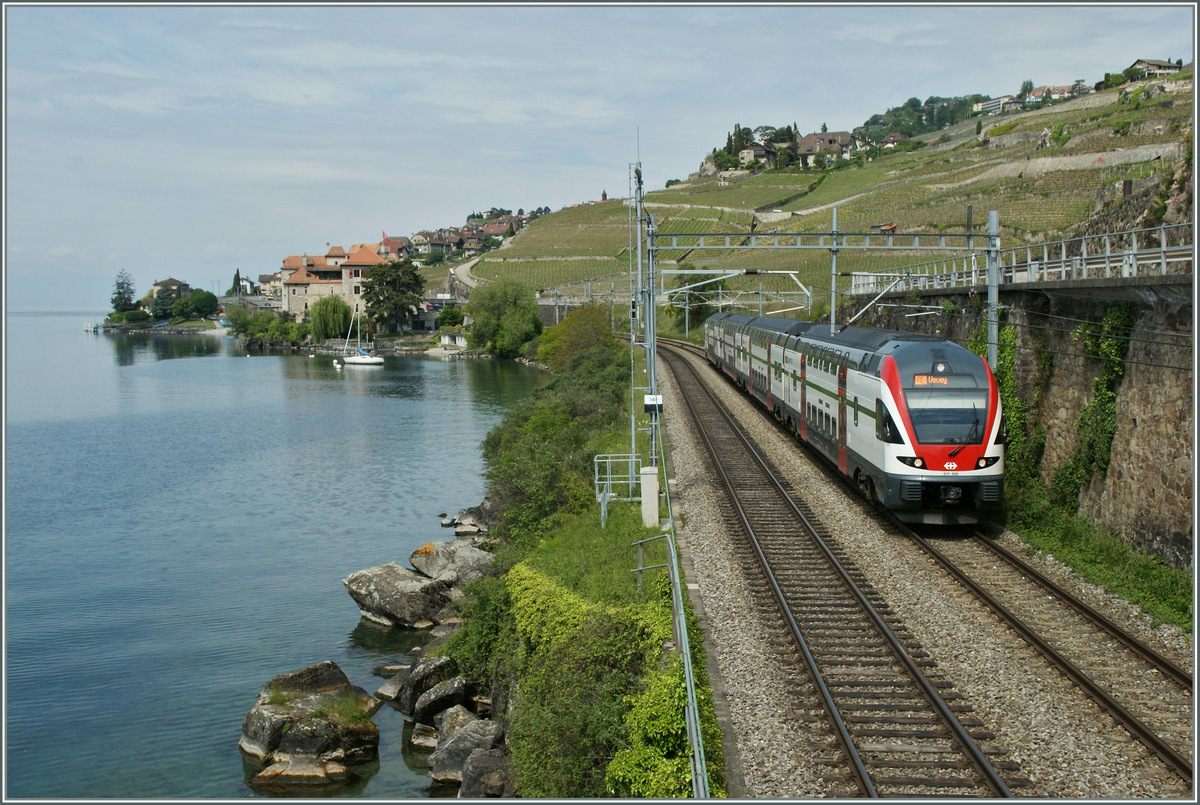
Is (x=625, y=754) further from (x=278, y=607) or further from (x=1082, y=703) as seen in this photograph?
(x=278, y=607)

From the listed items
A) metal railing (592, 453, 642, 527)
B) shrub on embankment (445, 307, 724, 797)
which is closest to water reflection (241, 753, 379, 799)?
shrub on embankment (445, 307, 724, 797)

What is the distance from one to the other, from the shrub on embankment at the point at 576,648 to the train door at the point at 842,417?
573 cm

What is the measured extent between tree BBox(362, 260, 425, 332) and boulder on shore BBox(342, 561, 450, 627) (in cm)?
10502

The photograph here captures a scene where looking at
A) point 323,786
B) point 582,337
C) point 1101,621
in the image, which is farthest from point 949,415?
point 582,337

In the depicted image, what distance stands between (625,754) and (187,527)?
28.0m

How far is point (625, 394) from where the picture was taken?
1698 inches

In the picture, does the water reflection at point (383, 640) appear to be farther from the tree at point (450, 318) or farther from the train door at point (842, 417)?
the tree at point (450, 318)

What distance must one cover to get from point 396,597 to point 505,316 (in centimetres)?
7958

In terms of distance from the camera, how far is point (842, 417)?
2178 centimetres

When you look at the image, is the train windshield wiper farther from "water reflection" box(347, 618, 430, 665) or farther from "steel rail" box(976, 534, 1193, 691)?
"water reflection" box(347, 618, 430, 665)

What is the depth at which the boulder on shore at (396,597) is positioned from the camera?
80.1 feet

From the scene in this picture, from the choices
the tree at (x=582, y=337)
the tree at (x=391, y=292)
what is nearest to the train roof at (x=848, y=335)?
the tree at (x=582, y=337)

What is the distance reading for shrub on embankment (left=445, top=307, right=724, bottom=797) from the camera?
11047mm

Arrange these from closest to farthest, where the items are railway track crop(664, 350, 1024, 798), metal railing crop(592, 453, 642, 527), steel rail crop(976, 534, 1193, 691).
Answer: railway track crop(664, 350, 1024, 798) → steel rail crop(976, 534, 1193, 691) → metal railing crop(592, 453, 642, 527)
